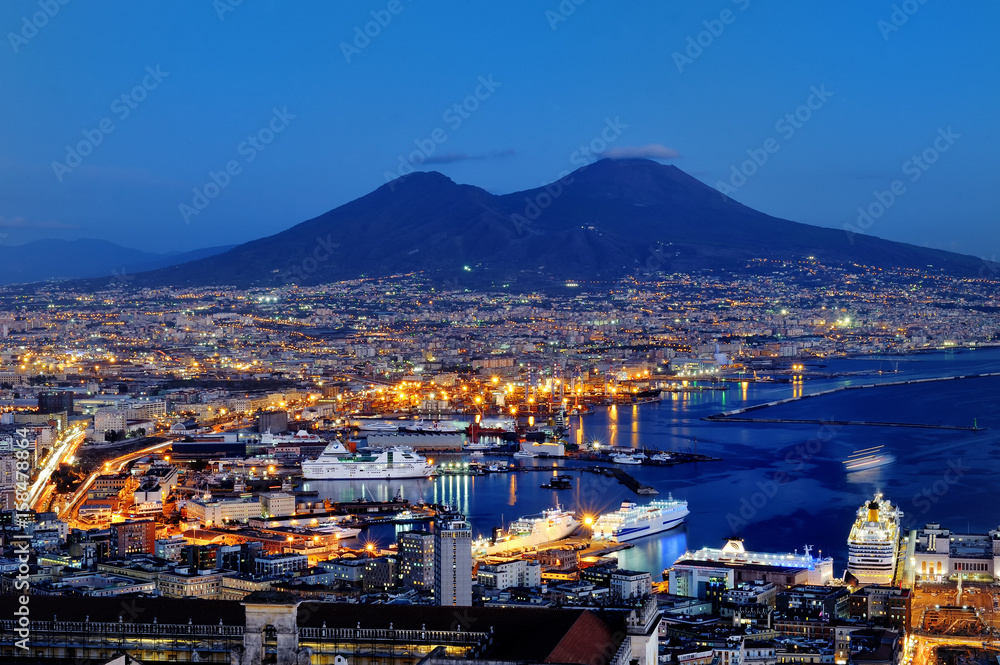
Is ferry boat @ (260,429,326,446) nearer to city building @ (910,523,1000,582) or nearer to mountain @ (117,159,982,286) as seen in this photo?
city building @ (910,523,1000,582)

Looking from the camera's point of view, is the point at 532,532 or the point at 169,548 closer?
the point at 169,548

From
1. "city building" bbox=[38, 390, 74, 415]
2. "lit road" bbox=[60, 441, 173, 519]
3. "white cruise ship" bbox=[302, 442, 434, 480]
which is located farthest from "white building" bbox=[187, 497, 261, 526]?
"city building" bbox=[38, 390, 74, 415]

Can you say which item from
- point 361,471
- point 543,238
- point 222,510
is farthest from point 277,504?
point 543,238

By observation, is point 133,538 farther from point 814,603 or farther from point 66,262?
point 66,262

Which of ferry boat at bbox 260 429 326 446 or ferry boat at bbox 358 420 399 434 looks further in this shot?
ferry boat at bbox 358 420 399 434
